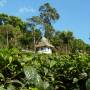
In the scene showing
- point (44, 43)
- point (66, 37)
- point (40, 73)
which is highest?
point (66, 37)

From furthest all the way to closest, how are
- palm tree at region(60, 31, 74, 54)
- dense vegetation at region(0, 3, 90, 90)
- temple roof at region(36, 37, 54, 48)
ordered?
1. palm tree at region(60, 31, 74, 54)
2. temple roof at region(36, 37, 54, 48)
3. dense vegetation at region(0, 3, 90, 90)

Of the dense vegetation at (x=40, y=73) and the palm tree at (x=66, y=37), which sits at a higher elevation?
the palm tree at (x=66, y=37)

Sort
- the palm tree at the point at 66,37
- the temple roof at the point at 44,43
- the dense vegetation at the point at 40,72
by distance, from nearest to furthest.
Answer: the dense vegetation at the point at 40,72, the temple roof at the point at 44,43, the palm tree at the point at 66,37

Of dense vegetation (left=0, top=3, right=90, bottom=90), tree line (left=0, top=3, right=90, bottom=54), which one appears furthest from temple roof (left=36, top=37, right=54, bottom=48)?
dense vegetation (left=0, top=3, right=90, bottom=90)

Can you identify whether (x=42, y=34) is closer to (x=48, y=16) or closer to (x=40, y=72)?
(x=48, y=16)

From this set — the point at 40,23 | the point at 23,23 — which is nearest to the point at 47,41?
the point at 40,23

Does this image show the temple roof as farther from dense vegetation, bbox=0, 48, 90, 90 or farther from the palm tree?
dense vegetation, bbox=0, 48, 90, 90

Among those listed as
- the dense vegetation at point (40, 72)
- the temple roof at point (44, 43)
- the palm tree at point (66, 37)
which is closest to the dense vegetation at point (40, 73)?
the dense vegetation at point (40, 72)

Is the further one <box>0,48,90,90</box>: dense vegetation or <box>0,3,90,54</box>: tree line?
<box>0,3,90,54</box>: tree line

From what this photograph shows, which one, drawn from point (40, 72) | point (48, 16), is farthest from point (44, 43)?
point (40, 72)

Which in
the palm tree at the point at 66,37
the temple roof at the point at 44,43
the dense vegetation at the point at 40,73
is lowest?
the dense vegetation at the point at 40,73

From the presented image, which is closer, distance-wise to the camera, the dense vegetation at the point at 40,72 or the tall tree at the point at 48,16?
the dense vegetation at the point at 40,72

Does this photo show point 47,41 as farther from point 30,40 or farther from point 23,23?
point 23,23

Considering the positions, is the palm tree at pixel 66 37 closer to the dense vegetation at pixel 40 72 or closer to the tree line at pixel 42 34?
the tree line at pixel 42 34
